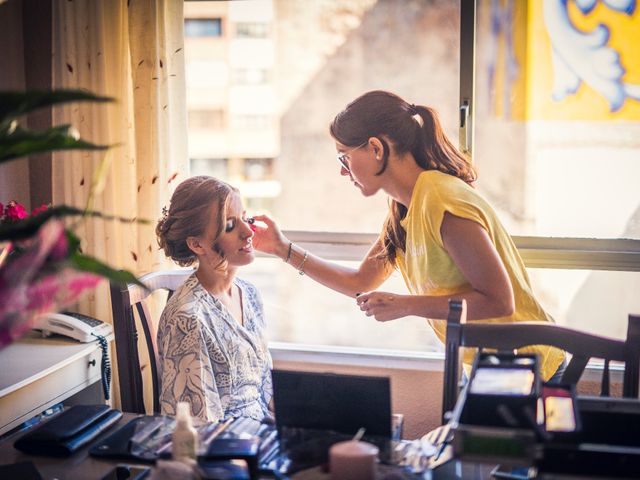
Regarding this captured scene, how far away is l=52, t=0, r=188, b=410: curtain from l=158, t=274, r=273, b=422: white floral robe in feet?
2.06

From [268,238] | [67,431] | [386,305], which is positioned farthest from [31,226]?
[268,238]

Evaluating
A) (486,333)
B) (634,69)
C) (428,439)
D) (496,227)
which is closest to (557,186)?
(634,69)

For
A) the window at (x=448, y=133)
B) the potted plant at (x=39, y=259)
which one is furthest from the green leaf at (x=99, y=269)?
the window at (x=448, y=133)

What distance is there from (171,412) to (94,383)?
75 cm

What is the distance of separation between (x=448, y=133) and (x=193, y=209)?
3.86 ft

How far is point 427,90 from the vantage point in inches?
109

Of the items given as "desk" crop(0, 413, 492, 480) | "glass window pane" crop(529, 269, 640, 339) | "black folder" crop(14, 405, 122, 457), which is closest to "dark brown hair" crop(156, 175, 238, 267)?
"black folder" crop(14, 405, 122, 457)

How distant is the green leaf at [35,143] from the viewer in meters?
1.12

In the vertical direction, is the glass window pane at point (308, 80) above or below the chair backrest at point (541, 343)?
above

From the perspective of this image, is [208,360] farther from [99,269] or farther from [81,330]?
[99,269]

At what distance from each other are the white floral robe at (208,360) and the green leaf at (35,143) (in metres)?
0.82

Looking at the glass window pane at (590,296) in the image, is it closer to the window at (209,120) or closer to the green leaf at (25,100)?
the window at (209,120)

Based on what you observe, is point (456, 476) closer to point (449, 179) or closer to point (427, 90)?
Answer: point (449, 179)

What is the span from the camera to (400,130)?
2.05 meters
